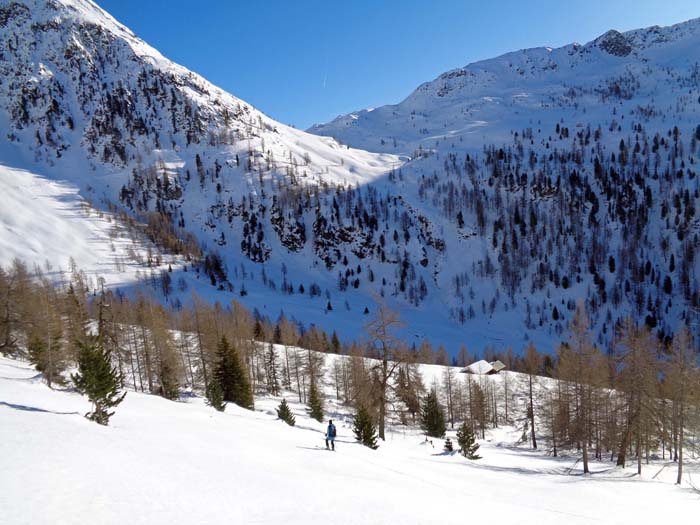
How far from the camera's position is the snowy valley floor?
842 centimetres

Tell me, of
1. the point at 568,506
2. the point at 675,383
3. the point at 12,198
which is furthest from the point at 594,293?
the point at 12,198

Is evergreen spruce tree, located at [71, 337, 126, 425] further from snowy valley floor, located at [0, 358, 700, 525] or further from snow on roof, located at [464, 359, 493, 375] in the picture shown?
snow on roof, located at [464, 359, 493, 375]

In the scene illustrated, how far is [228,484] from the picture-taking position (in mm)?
10953

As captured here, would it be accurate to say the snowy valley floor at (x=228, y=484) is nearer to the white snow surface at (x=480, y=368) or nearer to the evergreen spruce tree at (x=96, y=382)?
the evergreen spruce tree at (x=96, y=382)

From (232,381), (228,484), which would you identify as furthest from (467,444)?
(228,484)

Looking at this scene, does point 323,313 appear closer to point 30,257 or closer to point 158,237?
point 158,237

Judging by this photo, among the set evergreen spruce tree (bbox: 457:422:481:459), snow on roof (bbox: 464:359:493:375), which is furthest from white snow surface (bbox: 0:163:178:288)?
evergreen spruce tree (bbox: 457:422:481:459)

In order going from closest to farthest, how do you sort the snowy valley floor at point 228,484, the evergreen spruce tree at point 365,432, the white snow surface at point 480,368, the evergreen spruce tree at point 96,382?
the snowy valley floor at point 228,484
the evergreen spruce tree at point 96,382
the evergreen spruce tree at point 365,432
the white snow surface at point 480,368

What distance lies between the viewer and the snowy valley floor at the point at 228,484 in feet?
27.6

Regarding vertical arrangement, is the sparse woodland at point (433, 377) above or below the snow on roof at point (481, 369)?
above

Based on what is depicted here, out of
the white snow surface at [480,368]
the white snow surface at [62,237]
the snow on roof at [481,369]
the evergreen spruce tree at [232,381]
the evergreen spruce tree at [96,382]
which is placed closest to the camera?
the evergreen spruce tree at [96,382]

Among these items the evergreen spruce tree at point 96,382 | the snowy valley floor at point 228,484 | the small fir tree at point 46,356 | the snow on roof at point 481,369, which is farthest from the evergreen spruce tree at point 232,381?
the snow on roof at point 481,369

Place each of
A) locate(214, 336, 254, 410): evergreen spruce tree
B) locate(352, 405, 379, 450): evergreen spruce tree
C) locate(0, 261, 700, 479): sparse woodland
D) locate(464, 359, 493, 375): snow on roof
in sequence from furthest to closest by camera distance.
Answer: locate(464, 359, 493, 375): snow on roof < locate(214, 336, 254, 410): evergreen spruce tree < locate(0, 261, 700, 479): sparse woodland < locate(352, 405, 379, 450): evergreen spruce tree

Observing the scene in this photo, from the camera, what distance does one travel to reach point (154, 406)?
26.0 metres
